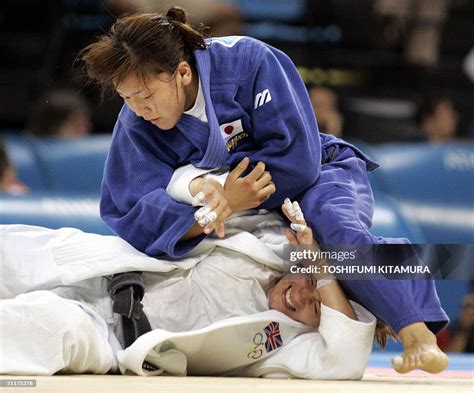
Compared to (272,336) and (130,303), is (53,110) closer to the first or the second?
(130,303)

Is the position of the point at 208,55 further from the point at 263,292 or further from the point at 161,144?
the point at 263,292

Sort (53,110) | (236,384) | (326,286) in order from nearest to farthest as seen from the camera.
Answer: (236,384), (326,286), (53,110)

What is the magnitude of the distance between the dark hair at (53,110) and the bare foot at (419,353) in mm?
624

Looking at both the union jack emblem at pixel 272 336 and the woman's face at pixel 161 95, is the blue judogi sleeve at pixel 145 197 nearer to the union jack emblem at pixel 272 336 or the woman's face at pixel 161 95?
the woman's face at pixel 161 95

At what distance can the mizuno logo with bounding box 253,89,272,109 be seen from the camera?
1.32m

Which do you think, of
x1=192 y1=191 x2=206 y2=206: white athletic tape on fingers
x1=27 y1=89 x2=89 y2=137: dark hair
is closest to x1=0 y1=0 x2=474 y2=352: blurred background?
x1=27 y1=89 x2=89 y2=137: dark hair

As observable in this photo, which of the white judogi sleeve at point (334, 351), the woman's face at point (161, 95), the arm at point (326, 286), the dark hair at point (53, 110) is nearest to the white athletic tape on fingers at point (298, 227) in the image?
the arm at point (326, 286)

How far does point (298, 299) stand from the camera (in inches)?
52.1

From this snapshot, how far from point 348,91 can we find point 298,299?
459 millimetres

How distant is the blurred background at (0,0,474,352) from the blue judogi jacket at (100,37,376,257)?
0.09m

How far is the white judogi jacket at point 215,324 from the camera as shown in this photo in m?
1.27

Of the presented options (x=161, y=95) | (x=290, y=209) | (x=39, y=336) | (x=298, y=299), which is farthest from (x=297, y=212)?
(x=39, y=336)

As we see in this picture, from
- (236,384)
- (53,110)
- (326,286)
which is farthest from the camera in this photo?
(53,110)

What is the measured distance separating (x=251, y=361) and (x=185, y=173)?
270 mm
